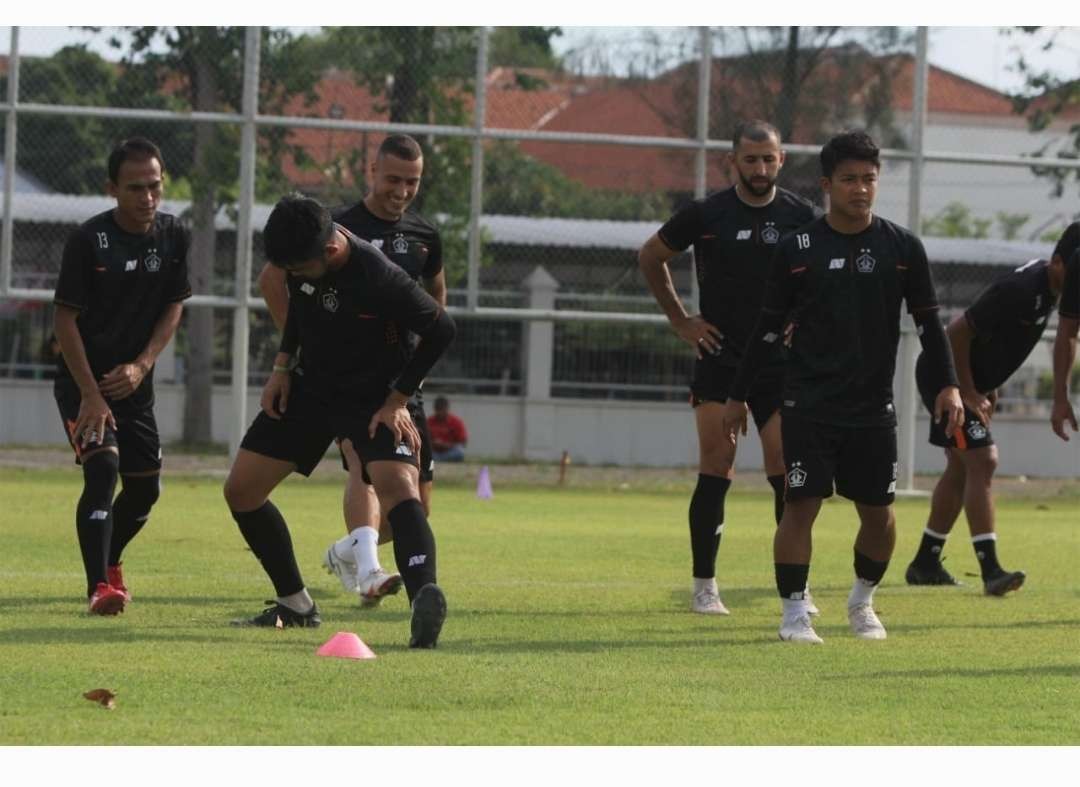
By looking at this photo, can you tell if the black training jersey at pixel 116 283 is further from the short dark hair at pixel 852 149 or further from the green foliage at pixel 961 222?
the green foliage at pixel 961 222

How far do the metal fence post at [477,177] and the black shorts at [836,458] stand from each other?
11.5 meters

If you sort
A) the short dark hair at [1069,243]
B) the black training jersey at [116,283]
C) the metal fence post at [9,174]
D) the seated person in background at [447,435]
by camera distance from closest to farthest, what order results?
1. the black training jersey at [116,283]
2. the short dark hair at [1069,243]
3. the metal fence post at [9,174]
4. the seated person in background at [447,435]

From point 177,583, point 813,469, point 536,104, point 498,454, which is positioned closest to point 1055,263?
point 813,469

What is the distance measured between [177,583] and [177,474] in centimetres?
1002

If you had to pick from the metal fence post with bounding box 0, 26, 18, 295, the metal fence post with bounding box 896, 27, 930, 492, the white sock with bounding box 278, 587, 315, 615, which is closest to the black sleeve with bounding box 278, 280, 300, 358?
the white sock with bounding box 278, 587, 315, 615

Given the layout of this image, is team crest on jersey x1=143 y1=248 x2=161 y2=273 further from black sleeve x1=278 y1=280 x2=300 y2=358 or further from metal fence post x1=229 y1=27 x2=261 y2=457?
metal fence post x1=229 y1=27 x2=261 y2=457

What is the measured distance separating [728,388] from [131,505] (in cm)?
301

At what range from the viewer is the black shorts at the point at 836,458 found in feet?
27.9

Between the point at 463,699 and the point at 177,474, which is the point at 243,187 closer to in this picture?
the point at 177,474

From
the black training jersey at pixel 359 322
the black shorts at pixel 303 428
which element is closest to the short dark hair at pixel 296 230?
the black training jersey at pixel 359 322

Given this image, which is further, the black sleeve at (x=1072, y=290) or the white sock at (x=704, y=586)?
the black sleeve at (x=1072, y=290)

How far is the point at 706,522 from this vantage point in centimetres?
994

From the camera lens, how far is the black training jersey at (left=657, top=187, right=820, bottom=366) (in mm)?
9930

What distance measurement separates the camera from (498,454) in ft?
98.9
